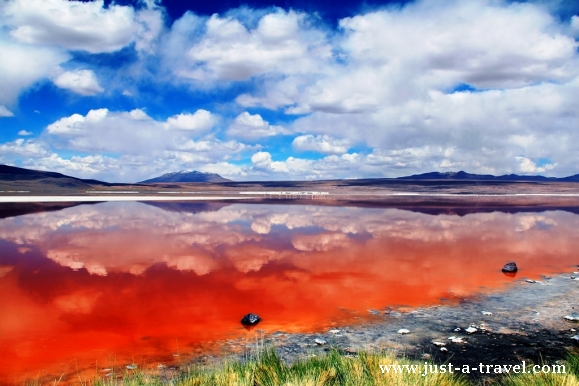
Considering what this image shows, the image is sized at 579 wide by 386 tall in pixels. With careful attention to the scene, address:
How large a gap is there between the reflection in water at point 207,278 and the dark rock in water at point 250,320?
13 centimetres

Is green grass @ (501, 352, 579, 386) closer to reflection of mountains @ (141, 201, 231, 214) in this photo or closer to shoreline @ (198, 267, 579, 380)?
shoreline @ (198, 267, 579, 380)

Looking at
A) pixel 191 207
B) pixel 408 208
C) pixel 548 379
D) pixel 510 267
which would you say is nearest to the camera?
pixel 548 379

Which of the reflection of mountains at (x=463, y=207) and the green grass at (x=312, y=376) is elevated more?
the reflection of mountains at (x=463, y=207)

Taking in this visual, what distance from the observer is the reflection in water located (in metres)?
6.58

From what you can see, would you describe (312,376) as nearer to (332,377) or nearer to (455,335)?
(332,377)

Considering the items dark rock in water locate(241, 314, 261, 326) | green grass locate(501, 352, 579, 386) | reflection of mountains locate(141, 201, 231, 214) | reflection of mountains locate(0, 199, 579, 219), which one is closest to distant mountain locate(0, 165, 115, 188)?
reflection of mountains locate(0, 199, 579, 219)

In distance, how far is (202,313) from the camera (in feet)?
25.2

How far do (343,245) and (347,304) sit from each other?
6.53 m

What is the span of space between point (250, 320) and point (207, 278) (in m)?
3.22

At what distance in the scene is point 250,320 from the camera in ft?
23.4

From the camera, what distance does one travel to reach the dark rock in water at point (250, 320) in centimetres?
709

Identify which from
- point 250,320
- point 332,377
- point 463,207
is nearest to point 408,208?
point 463,207

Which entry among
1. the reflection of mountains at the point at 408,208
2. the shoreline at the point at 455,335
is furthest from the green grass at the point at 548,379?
the reflection of mountains at the point at 408,208

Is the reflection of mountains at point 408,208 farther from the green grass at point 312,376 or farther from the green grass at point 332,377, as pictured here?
the green grass at point 312,376
